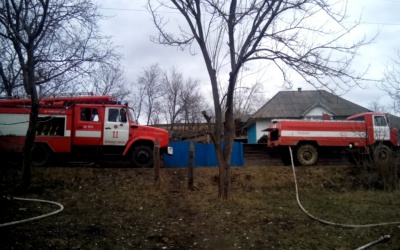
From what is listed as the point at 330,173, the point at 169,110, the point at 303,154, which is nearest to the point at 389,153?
the point at 330,173

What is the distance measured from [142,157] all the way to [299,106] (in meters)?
24.6

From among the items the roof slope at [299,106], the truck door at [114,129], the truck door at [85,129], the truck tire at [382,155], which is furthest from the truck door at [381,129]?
the roof slope at [299,106]

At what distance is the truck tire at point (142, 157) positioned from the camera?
13234mm

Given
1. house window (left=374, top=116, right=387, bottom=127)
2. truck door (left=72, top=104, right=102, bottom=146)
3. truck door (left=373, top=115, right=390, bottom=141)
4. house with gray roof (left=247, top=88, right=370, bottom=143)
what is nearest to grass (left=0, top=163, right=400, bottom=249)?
truck door (left=72, top=104, right=102, bottom=146)

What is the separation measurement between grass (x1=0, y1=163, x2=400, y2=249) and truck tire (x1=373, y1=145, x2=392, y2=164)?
1.22 m

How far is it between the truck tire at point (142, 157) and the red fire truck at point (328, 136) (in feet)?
19.3

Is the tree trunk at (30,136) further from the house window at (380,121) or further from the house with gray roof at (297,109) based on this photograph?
the house with gray roof at (297,109)

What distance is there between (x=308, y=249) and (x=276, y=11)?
5.49 m

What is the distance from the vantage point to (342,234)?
6.88m

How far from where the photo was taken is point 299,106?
34.5 meters

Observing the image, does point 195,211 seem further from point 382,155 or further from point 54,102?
point 382,155

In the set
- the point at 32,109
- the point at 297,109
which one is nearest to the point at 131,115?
the point at 32,109

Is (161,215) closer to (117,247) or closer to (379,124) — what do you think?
(117,247)

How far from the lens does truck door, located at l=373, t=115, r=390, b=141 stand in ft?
50.4
